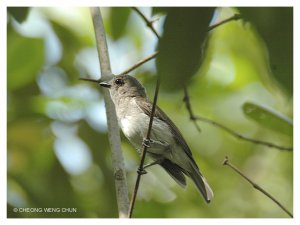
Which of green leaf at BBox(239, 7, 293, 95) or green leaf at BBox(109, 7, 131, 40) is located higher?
A: green leaf at BBox(239, 7, 293, 95)

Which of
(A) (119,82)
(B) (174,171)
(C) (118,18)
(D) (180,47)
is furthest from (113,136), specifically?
(D) (180,47)

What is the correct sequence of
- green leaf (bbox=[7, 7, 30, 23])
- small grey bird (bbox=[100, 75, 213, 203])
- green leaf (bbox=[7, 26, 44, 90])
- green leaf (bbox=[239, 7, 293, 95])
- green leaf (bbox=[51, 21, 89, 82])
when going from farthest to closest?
small grey bird (bbox=[100, 75, 213, 203]), green leaf (bbox=[51, 21, 89, 82]), green leaf (bbox=[7, 26, 44, 90]), green leaf (bbox=[7, 7, 30, 23]), green leaf (bbox=[239, 7, 293, 95])

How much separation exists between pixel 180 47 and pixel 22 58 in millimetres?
2117

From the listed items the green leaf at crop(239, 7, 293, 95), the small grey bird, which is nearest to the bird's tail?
the small grey bird

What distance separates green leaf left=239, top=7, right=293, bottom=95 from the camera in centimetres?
57

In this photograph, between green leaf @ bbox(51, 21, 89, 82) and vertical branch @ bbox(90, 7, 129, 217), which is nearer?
vertical branch @ bbox(90, 7, 129, 217)

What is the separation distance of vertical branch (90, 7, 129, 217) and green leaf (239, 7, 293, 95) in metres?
1.62

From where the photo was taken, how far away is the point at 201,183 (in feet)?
10.6

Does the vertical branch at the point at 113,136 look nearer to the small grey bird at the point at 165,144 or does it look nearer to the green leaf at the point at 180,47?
the small grey bird at the point at 165,144

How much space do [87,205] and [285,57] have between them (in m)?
2.22

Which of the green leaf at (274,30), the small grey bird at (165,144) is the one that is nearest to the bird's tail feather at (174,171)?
the small grey bird at (165,144)

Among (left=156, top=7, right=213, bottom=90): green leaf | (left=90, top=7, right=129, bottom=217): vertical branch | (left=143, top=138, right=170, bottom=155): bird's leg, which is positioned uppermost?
(left=156, top=7, right=213, bottom=90): green leaf

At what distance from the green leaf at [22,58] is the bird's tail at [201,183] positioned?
133 cm

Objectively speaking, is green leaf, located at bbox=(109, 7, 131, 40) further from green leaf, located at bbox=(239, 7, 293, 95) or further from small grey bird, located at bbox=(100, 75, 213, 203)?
green leaf, located at bbox=(239, 7, 293, 95)
